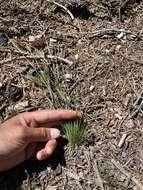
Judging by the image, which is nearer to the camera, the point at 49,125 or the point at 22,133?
the point at 22,133

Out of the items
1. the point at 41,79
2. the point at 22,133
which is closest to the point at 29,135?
the point at 22,133

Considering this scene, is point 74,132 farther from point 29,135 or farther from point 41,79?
point 41,79

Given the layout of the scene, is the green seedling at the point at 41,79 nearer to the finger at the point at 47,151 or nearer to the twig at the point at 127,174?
the finger at the point at 47,151

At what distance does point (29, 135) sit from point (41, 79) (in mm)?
396

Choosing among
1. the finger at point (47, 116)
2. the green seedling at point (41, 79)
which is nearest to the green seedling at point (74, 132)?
the finger at point (47, 116)

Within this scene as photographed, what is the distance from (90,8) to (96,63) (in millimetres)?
493

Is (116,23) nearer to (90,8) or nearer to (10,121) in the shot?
(90,8)

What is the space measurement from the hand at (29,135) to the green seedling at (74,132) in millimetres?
40

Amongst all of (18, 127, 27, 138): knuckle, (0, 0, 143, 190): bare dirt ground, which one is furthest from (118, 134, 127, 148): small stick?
(18, 127, 27, 138): knuckle

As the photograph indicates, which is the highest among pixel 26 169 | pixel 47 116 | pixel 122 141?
pixel 47 116

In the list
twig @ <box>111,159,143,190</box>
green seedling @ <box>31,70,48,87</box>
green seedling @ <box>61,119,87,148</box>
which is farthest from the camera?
green seedling @ <box>31,70,48,87</box>

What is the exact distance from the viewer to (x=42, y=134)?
2.46m

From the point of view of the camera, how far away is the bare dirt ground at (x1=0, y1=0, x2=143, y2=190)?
243 cm

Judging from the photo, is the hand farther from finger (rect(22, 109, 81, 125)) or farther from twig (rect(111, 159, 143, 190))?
twig (rect(111, 159, 143, 190))
